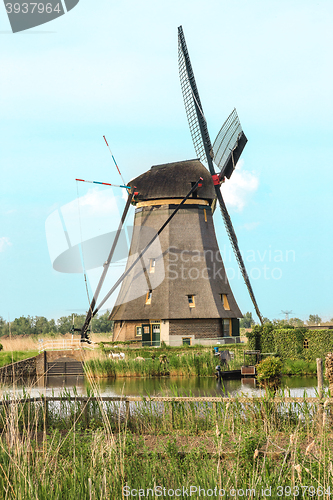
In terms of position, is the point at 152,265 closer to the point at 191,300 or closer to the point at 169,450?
the point at 191,300

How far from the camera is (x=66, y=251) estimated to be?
63.9ft

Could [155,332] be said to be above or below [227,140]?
below

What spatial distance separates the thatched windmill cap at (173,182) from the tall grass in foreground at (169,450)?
16.2m

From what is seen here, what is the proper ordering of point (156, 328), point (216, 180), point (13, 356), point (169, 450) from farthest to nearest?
point (216, 180) < point (156, 328) < point (13, 356) < point (169, 450)

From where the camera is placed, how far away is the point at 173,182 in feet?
76.6

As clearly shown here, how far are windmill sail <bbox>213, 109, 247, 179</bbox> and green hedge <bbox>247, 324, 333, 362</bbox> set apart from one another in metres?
7.74

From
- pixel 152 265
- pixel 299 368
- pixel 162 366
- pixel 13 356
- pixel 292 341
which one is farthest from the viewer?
pixel 152 265

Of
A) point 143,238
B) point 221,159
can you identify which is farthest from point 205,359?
point 221,159

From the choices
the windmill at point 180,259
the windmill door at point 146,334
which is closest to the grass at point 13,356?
the windmill at point 180,259

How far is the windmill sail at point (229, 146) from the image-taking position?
A: 76.9 feet

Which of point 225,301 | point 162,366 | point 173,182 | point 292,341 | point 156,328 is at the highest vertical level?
point 173,182

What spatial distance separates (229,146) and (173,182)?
3.07 metres

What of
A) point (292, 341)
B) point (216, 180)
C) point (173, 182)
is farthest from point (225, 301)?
point (173, 182)

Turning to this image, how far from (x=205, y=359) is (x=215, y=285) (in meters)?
6.32
